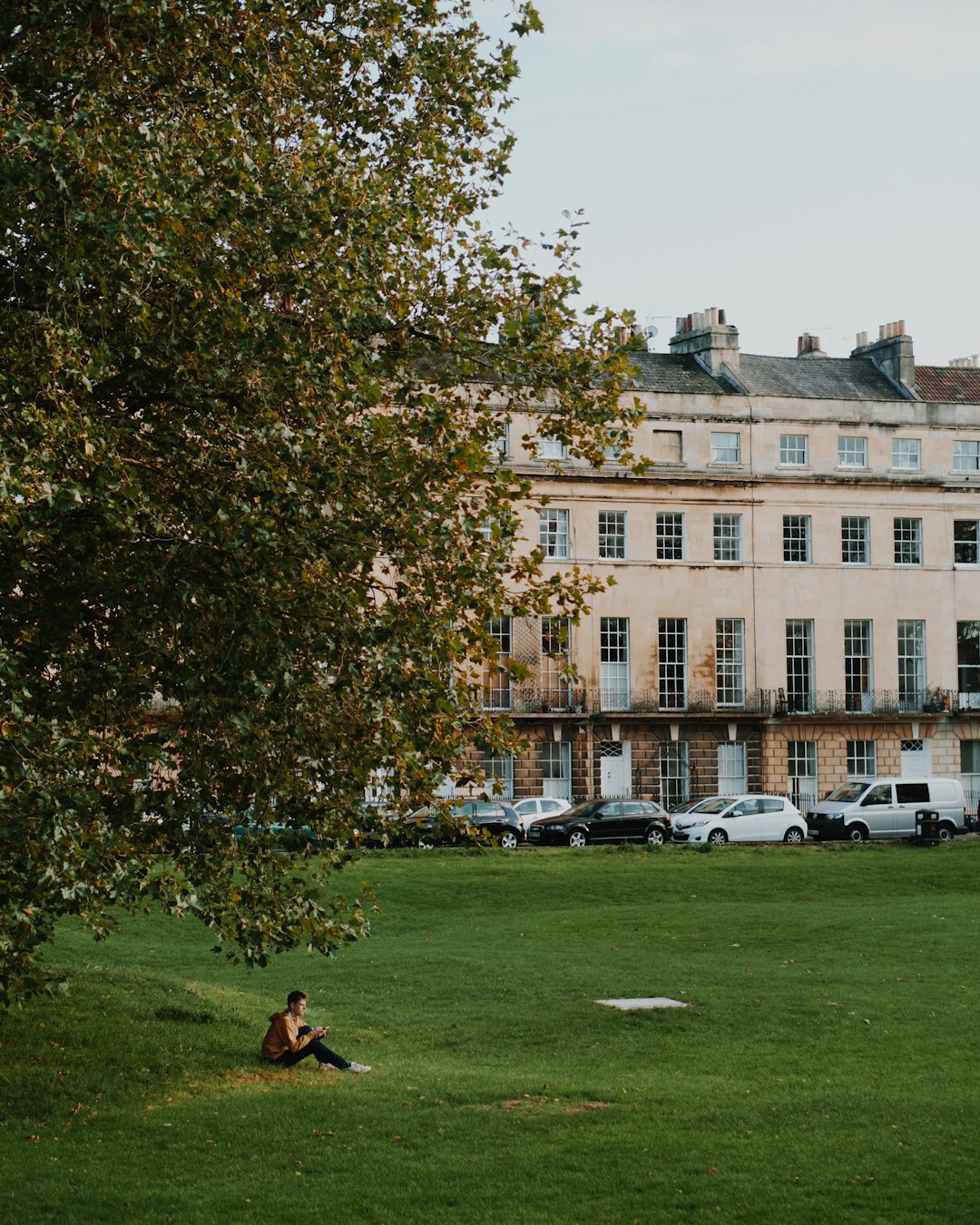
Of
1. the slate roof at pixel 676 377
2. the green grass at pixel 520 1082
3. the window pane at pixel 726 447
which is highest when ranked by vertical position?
the slate roof at pixel 676 377

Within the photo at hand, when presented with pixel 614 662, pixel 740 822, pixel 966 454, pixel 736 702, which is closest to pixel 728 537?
pixel 736 702

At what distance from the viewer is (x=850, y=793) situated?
48.5 metres

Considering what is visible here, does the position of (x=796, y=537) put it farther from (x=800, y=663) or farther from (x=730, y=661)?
(x=730, y=661)

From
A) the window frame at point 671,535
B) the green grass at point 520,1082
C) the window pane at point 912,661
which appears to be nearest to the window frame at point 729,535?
the window frame at point 671,535

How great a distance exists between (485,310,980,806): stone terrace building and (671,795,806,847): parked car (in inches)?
364

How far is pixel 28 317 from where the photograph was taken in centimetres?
1180

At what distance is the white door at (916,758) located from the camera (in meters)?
59.5

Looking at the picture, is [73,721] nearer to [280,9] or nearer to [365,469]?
[365,469]

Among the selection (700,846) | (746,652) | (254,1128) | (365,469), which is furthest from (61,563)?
(746,652)

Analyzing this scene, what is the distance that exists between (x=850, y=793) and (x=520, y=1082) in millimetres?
34218

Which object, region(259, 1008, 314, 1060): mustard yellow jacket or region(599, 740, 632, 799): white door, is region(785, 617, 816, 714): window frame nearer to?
region(599, 740, 632, 799): white door

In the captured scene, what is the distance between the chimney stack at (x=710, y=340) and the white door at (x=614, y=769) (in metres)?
15.1

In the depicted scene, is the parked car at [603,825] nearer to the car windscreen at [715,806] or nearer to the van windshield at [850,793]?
the car windscreen at [715,806]

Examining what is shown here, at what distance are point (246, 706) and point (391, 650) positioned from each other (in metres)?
1.21
